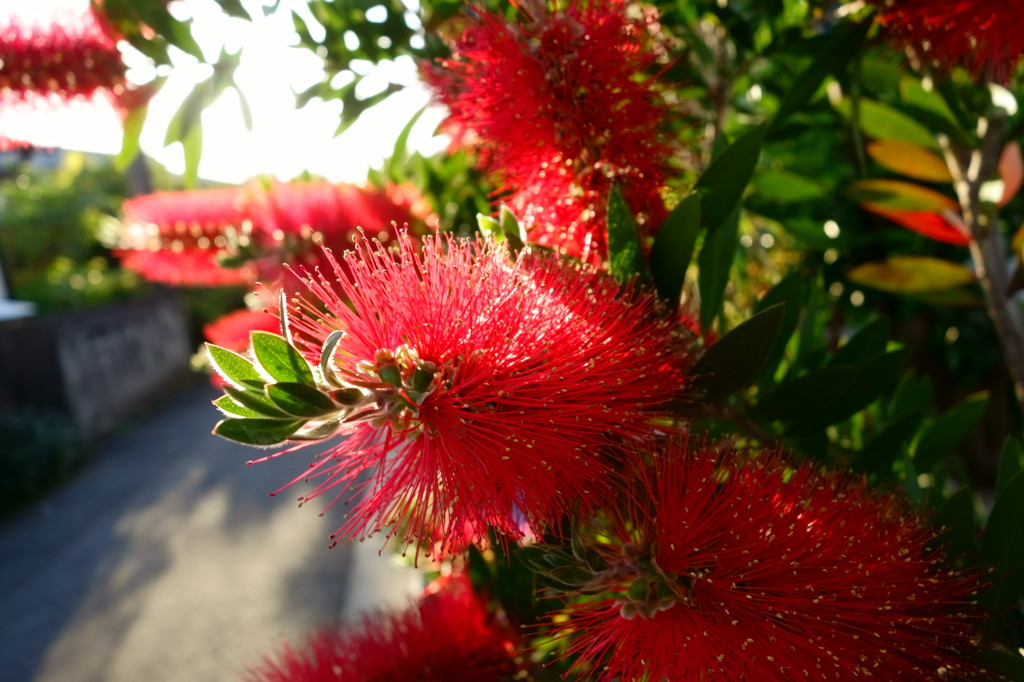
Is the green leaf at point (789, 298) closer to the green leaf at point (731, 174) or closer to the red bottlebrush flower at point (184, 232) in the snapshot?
the green leaf at point (731, 174)

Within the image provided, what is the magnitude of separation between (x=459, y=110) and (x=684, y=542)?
464 mm

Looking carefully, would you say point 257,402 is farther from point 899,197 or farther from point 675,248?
point 899,197

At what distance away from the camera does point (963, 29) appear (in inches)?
22.4

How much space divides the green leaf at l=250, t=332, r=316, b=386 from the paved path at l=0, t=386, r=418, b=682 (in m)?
2.11

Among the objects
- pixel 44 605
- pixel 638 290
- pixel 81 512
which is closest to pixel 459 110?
pixel 638 290

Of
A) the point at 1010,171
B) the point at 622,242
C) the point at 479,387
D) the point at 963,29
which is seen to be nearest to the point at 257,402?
the point at 479,387

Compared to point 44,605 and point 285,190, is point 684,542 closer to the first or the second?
point 285,190

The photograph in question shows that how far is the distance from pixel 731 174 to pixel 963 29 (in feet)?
0.76

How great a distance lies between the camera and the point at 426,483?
44cm

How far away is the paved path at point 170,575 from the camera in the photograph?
128 inches

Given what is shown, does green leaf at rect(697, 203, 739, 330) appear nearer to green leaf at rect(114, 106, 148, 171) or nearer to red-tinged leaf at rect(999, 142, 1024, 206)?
red-tinged leaf at rect(999, 142, 1024, 206)

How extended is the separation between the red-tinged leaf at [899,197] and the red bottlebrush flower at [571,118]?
19.1 inches

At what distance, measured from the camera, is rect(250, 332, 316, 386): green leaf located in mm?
378

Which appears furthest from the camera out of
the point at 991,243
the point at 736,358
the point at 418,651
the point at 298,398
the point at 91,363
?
the point at 91,363
